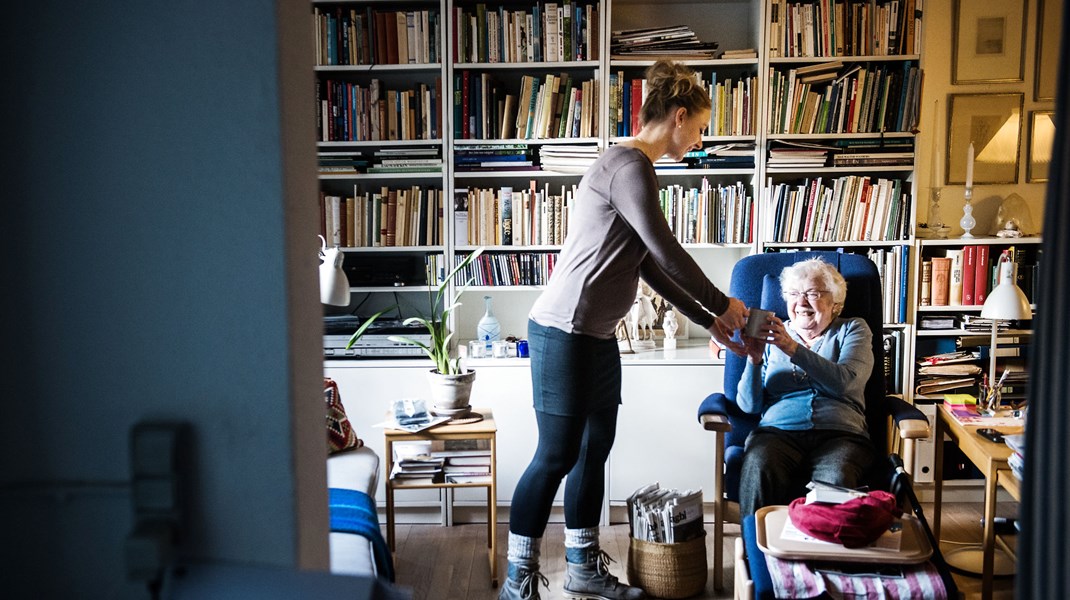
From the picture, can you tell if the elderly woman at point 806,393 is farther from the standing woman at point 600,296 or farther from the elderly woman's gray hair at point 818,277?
the standing woman at point 600,296

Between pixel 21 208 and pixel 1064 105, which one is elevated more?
pixel 1064 105

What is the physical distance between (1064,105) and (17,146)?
1.27m

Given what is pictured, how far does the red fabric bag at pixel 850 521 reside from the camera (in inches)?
79.4

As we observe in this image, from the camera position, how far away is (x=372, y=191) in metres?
3.86

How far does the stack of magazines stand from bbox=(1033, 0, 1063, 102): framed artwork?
247cm

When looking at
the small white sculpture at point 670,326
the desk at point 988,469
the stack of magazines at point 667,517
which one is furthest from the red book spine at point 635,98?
the desk at point 988,469

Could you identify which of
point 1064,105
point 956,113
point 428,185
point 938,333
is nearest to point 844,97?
point 956,113

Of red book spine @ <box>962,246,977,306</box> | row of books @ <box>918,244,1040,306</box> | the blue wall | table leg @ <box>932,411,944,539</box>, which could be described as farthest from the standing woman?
red book spine @ <box>962,246,977,306</box>

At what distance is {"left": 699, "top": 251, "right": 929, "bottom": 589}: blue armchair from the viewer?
108 inches

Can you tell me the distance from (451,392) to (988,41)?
110 inches

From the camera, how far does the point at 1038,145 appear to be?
381 cm

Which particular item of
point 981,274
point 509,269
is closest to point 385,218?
point 509,269

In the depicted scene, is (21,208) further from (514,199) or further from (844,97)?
(844,97)

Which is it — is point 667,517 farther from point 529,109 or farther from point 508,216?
point 529,109
